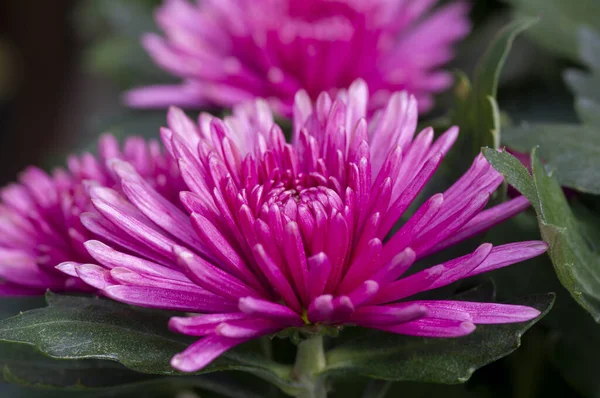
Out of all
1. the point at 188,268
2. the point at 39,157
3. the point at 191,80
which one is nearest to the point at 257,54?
the point at 191,80

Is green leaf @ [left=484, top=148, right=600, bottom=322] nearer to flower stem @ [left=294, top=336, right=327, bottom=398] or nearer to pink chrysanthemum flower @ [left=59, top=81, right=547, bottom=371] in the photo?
pink chrysanthemum flower @ [left=59, top=81, right=547, bottom=371]

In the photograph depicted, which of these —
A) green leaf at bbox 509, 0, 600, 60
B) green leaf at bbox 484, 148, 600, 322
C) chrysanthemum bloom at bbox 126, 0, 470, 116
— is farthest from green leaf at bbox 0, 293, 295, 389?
green leaf at bbox 509, 0, 600, 60

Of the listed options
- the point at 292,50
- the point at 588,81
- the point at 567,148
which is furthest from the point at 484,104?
the point at 292,50

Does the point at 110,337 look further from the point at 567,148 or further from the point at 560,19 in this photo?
the point at 560,19

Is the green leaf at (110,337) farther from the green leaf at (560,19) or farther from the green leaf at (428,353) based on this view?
the green leaf at (560,19)

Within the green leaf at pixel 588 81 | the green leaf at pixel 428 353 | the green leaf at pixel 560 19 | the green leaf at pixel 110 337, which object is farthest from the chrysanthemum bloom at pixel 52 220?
the green leaf at pixel 560 19

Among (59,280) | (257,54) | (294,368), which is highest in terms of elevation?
(257,54)

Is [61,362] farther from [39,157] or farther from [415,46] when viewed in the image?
[39,157]
